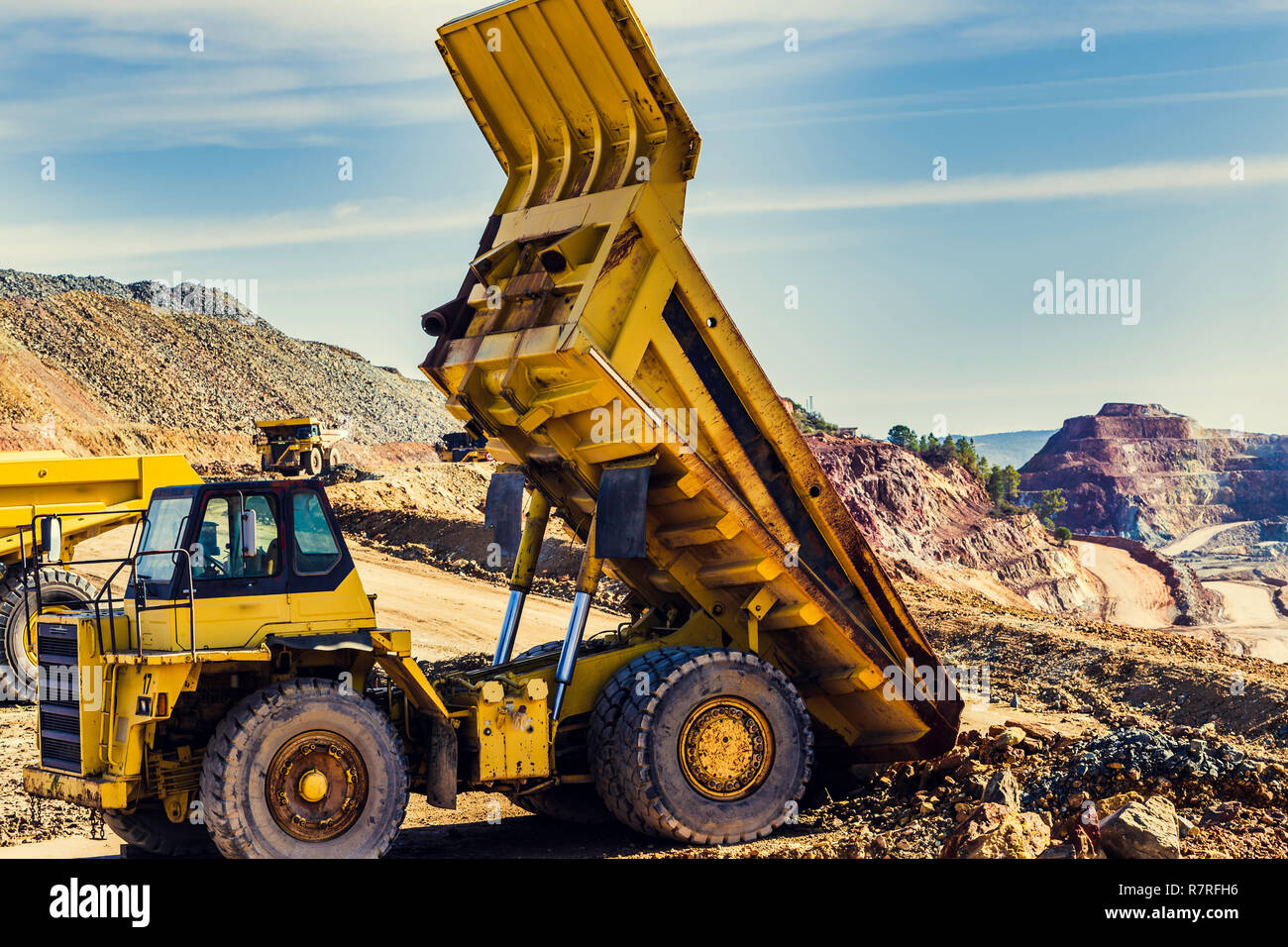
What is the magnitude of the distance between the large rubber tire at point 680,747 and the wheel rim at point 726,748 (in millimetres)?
23

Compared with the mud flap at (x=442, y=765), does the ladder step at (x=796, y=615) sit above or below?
above

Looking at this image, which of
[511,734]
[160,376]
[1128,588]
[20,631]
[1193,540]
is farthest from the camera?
[1193,540]

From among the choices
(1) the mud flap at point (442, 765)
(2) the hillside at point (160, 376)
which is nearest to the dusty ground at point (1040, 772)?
(1) the mud flap at point (442, 765)

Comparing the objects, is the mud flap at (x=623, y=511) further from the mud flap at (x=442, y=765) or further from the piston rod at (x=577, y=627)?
the mud flap at (x=442, y=765)

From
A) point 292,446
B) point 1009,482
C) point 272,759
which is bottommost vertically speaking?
point 272,759

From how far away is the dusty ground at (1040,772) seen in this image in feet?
26.9

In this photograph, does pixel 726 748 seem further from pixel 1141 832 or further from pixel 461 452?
pixel 461 452

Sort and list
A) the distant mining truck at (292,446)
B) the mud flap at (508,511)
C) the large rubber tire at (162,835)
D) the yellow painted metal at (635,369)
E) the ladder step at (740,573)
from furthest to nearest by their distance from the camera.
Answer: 1. the distant mining truck at (292,446)
2. the mud flap at (508,511)
3. the ladder step at (740,573)
4. the yellow painted metal at (635,369)
5. the large rubber tire at (162,835)

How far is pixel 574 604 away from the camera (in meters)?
8.55

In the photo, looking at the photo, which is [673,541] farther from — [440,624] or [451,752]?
[440,624]

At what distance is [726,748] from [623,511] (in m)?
1.80

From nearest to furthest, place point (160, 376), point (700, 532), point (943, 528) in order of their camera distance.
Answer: point (700, 532) < point (943, 528) < point (160, 376)

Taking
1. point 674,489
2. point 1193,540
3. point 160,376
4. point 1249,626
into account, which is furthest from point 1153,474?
point 674,489

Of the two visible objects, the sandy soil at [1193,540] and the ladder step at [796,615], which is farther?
the sandy soil at [1193,540]
